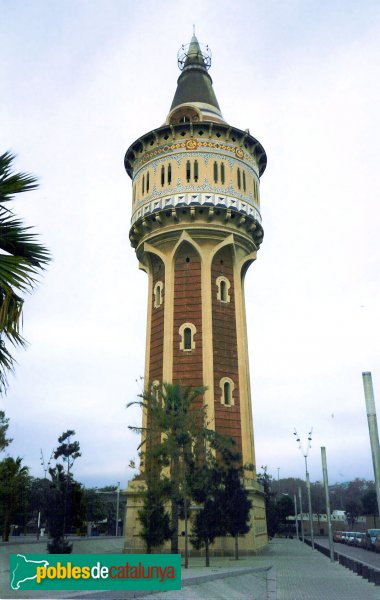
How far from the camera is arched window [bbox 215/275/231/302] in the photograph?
3722cm

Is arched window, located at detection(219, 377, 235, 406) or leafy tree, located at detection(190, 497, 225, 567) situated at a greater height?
arched window, located at detection(219, 377, 235, 406)

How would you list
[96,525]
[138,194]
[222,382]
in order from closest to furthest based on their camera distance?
[222,382] < [138,194] < [96,525]

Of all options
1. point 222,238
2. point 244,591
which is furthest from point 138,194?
point 244,591

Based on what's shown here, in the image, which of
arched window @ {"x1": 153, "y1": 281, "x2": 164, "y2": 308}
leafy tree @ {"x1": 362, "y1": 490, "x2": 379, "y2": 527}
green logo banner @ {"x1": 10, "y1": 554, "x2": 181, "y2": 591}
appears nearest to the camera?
green logo banner @ {"x1": 10, "y1": 554, "x2": 181, "y2": 591}

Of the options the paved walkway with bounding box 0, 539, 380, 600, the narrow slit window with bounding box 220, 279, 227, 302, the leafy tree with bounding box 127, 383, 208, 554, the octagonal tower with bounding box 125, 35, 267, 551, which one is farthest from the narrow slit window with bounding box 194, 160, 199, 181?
the paved walkway with bounding box 0, 539, 380, 600

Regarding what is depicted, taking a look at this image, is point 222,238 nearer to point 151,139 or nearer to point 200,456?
point 151,139

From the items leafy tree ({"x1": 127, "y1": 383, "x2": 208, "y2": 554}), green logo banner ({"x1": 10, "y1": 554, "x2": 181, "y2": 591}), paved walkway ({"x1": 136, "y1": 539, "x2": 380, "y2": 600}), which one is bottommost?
paved walkway ({"x1": 136, "y1": 539, "x2": 380, "y2": 600})

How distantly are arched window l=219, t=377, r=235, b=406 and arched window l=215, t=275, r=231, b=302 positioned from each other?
5.36 meters

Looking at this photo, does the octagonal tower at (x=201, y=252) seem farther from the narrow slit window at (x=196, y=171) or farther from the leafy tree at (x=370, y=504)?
the leafy tree at (x=370, y=504)

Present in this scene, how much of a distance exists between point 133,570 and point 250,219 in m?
28.1

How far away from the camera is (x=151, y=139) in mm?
40250

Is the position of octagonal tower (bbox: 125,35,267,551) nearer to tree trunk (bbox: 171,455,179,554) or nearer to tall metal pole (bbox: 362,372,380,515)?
tree trunk (bbox: 171,455,179,554)

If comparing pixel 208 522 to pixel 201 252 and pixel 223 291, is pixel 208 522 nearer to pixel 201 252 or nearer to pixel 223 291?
pixel 223 291

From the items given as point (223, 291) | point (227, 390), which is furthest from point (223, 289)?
point (227, 390)
